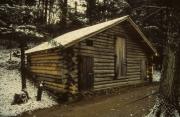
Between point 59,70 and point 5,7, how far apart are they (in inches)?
210

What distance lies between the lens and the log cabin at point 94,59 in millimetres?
16312

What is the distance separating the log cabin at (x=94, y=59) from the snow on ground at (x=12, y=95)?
4.12 feet

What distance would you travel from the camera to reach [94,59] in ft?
58.1

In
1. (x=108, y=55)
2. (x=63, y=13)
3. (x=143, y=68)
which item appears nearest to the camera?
(x=108, y=55)

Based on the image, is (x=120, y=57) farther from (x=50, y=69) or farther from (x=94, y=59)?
(x=50, y=69)

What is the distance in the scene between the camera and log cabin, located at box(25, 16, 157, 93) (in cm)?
1631

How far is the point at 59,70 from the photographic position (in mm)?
16562

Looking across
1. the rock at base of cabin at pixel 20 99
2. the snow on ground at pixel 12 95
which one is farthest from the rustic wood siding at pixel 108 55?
the rock at base of cabin at pixel 20 99

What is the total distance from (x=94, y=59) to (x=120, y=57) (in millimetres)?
3109

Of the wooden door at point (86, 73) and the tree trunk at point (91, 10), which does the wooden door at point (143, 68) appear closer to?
the wooden door at point (86, 73)

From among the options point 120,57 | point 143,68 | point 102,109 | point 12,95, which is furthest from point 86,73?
point 143,68

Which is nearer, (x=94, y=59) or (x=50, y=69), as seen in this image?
(x=94, y=59)

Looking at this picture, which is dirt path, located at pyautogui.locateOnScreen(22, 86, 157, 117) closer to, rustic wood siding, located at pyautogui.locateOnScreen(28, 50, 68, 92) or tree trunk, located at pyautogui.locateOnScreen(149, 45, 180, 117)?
rustic wood siding, located at pyautogui.locateOnScreen(28, 50, 68, 92)

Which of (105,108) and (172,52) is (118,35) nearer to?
(105,108)
